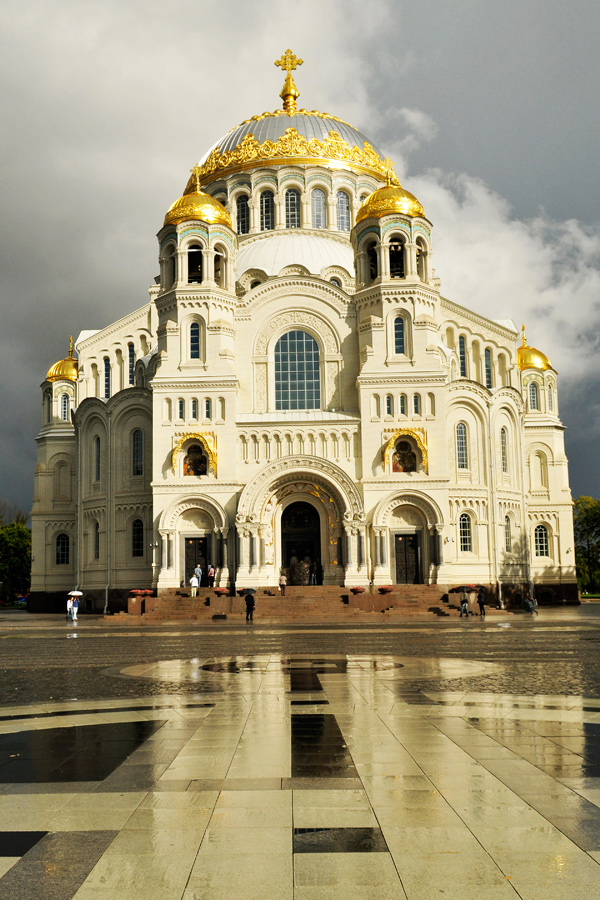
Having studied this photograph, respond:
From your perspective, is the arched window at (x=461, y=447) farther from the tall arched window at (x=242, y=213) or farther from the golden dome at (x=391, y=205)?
the tall arched window at (x=242, y=213)

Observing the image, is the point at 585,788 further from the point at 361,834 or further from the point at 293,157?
the point at 293,157

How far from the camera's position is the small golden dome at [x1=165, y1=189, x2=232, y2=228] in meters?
49.6

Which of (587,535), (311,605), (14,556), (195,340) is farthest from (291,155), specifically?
(14,556)

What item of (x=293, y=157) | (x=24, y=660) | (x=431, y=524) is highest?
(x=293, y=157)

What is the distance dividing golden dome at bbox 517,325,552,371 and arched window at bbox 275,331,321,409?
17.7 metres

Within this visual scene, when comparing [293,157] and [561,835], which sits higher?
[293,157]

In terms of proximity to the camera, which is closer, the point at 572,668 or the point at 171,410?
the point at 572,668

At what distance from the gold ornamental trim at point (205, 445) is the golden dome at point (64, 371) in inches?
769

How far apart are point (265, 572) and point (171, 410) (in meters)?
10.1

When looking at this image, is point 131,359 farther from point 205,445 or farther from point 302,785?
point 302,785

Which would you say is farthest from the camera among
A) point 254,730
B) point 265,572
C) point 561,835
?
point 265,572

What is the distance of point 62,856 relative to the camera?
5.53m

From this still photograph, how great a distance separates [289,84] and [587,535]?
46.7m

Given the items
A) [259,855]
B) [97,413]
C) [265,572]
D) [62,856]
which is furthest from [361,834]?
[97,413]
